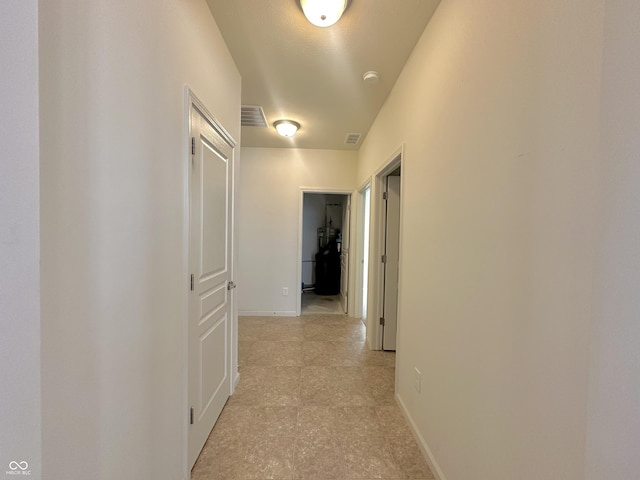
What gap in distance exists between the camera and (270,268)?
4.13 m

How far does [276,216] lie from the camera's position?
4113mm

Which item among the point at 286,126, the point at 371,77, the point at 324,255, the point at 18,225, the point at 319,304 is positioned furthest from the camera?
the point at 324,255

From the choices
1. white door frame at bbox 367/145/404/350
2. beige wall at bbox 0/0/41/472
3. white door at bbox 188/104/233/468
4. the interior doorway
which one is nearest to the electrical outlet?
white door frame at bbox 367/145/404/350

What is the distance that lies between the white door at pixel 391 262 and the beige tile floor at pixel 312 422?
0.25 metres

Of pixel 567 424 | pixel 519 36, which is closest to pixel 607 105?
pixel 519 36

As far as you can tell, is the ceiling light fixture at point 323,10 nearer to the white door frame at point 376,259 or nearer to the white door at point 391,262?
the white door frame at point 376,259

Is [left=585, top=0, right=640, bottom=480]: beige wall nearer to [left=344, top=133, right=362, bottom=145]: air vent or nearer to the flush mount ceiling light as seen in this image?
the flush mount ceiling light

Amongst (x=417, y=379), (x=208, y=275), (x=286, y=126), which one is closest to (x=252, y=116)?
(x=286, y=126)

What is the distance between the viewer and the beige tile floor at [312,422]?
1467mm

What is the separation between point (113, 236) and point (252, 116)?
8.34ft

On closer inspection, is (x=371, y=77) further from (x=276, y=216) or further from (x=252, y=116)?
(x=276, y=216)

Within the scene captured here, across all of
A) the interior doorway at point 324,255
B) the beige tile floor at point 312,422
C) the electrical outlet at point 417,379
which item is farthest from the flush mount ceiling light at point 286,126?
the electrical outlet at point 417,379

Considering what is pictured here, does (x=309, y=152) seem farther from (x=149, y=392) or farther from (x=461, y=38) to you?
(x=149, y=392)

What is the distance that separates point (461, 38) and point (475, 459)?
6.24 feet
